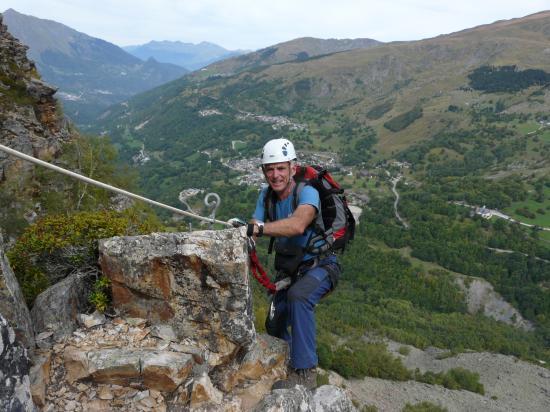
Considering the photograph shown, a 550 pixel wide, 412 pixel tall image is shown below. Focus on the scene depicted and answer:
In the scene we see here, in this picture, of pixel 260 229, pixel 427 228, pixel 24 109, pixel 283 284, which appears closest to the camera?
pixel 260 229

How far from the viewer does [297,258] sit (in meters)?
7.12

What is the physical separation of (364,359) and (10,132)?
125 feet

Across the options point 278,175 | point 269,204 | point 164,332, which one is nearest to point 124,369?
point 164,332

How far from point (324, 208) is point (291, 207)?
2.00 ft

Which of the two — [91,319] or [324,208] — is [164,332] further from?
[324,208]

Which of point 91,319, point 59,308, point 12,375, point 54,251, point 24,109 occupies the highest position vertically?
point 24,109

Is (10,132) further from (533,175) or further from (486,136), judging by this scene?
(486,136)

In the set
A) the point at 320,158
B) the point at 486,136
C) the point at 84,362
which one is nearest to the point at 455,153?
the point at 486,136

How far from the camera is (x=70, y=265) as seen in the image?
274 inches

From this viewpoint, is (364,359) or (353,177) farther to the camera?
(353,177)

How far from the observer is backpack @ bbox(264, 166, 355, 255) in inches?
272

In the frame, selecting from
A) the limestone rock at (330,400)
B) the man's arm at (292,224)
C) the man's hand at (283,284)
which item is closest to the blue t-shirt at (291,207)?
the man's arm at (292,224)

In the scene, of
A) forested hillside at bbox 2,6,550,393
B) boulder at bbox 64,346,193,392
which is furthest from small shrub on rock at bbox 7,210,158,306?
boulder at bbox 64,346,193,392

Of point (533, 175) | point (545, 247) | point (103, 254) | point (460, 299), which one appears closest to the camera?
point (103, 254)
